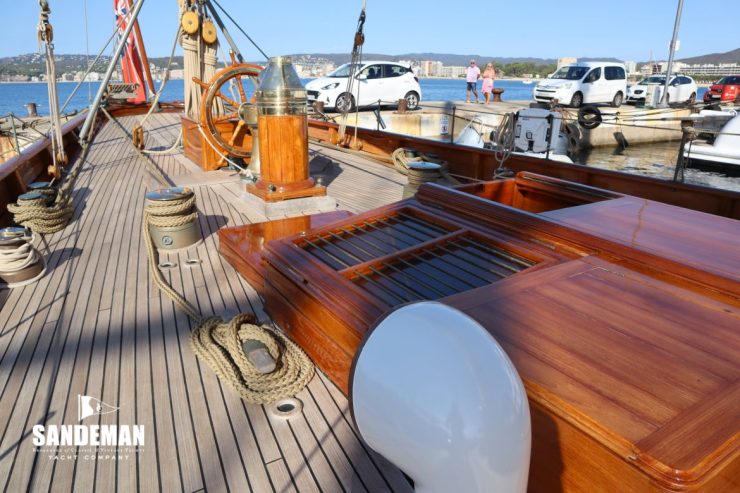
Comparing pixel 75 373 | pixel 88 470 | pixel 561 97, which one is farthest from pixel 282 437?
pixel 561 97

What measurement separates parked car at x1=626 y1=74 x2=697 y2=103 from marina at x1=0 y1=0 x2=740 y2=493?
15724 mm

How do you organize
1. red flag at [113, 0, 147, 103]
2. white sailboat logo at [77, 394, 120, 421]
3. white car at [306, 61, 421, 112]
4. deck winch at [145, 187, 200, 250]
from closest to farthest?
white sailboat logo at [77, 394, 120, 421] < deck winch at [145, 187, 200, 250] < red flag at [113, 0, 147, 103] < white car at [306, 61, 421, 112]

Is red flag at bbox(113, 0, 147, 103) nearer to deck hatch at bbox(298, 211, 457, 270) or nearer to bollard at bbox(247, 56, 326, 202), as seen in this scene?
bollard at bbox(247, 56, 326, 202)

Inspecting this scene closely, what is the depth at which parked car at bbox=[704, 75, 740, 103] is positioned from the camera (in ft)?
60.6

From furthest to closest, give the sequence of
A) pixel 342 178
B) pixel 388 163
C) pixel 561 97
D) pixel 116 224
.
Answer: pixel 561 97
pixel 388 163
pixel 342 178
pixel 116 224

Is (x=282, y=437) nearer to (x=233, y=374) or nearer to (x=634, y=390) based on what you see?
(x=233, y=374)

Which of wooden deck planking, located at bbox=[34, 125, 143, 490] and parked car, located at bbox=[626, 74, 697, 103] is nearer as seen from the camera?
wooden deck planking, located at bbox=[34, 125, 143, 490]

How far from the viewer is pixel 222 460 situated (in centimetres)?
162

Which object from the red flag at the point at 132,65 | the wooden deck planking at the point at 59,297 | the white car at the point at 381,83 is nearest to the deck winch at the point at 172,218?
the wooden deck planking at the point at 59,297

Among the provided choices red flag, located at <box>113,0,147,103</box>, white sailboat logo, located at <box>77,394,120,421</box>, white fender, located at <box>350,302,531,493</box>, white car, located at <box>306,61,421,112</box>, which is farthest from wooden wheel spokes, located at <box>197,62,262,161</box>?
red flag, located at <box>113,0,147,103</box>

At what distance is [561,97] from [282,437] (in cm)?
1557

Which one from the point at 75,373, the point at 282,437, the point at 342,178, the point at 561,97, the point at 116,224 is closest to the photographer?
the point at 282,437

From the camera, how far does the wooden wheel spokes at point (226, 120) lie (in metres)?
5.28

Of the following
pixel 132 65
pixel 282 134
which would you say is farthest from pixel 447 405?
pixel 132 65
